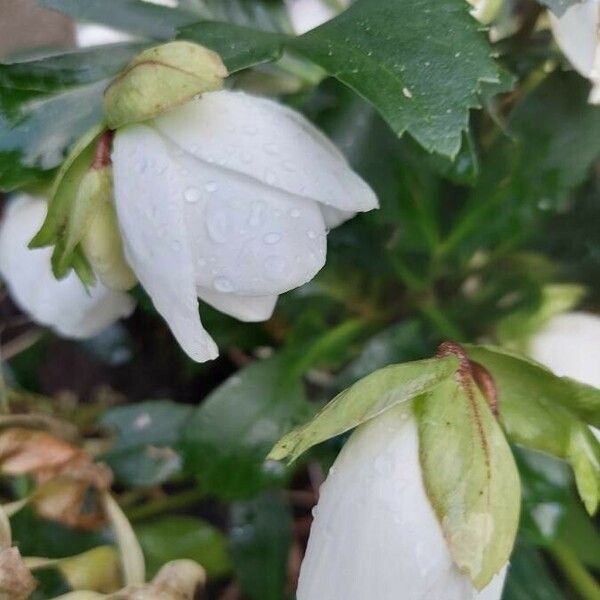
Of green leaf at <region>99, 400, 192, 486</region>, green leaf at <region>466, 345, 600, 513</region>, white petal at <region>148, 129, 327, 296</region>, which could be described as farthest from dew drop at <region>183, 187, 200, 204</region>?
green leaf at <region>99, 400, 192, 486</region>

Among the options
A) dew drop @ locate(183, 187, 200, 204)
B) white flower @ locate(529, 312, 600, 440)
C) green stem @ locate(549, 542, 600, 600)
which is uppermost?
dew drop @ locate(183, 187, 200, 204)

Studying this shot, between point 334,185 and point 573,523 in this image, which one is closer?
point 334,185

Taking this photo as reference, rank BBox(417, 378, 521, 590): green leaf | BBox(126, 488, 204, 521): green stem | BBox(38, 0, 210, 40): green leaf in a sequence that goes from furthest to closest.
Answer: BBox(126, 488, 204, 521): green stem < BBox(38, 0, 210, 40): green leaf < BBox(417, 378, 521, 590): green leaf

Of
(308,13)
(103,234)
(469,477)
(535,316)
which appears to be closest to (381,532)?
(469,477)

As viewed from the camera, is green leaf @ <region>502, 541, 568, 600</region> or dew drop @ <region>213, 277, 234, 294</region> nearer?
dew drop @ <region>213, 277, 234, 294</region>

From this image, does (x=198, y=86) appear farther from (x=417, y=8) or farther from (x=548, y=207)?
(x=548, y=207)

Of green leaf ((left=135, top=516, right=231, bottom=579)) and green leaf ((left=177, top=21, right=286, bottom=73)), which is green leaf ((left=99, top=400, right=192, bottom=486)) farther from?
green leaf ((left=177, top=21, right=286, bottom=73))

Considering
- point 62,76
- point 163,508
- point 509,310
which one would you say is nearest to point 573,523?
point 509,310

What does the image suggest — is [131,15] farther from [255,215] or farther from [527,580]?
[527,580]
